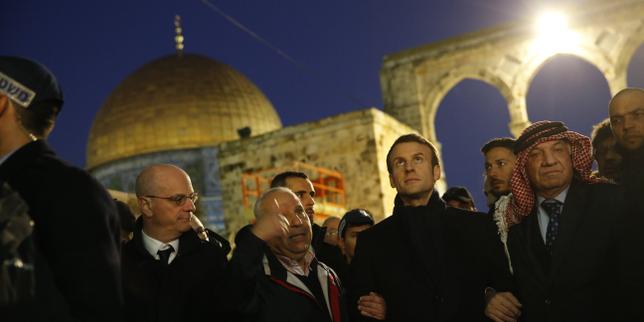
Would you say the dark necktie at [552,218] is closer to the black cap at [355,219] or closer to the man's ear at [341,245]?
the black cap at [355,219]

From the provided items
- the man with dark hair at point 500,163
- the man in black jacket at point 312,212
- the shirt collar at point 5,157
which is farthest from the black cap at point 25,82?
the man with dark hair at point 500,163

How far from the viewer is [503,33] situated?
18.0m

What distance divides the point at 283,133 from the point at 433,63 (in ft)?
19.3

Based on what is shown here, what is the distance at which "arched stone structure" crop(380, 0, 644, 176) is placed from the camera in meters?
16.5

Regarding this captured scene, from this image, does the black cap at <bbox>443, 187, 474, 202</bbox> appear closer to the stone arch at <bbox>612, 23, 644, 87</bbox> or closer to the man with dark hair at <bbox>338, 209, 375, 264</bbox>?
the man with dark hair at <bbox>338, 209, 375, 264</bbox>

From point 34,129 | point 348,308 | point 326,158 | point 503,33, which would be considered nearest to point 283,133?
point 326,158

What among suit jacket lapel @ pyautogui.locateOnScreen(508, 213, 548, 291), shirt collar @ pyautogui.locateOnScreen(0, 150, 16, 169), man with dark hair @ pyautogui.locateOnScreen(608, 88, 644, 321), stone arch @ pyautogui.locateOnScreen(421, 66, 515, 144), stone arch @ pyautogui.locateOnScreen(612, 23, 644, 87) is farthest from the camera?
stone arch @ pyautogui.locateOnScreen(421, 66, 515, 144)

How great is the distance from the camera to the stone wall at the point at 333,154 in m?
14.8

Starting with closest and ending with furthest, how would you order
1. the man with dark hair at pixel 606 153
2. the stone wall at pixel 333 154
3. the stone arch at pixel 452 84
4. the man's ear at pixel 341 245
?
the man with dark hair at pixel 606 153 < the man's ear at pixel 341 245 < the stone wall at pixel 333 154 < the stone arch at pixel 452 84

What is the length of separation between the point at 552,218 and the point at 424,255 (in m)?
0.67

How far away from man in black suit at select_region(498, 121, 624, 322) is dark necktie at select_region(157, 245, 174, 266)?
68.4 inches

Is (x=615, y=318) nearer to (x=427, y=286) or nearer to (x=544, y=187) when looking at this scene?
(x=544, y=187)

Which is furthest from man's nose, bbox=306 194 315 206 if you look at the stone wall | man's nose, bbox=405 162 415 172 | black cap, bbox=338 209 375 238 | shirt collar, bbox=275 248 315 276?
the stone wall

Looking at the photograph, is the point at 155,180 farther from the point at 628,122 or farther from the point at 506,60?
the point at 506,60
